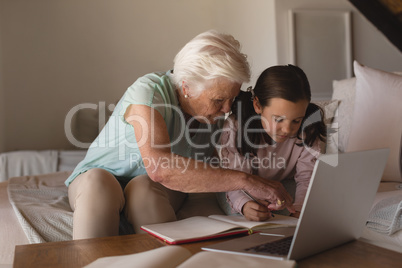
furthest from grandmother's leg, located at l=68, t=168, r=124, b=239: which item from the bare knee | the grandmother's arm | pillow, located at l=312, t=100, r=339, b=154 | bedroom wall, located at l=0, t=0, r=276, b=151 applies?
bedroom wall, located at l=0, t=0, r=276, b=151

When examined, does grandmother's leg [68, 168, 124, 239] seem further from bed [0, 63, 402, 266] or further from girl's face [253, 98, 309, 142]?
girl's face [253, 98, 309, 142]

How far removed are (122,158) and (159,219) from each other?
1.03 feet

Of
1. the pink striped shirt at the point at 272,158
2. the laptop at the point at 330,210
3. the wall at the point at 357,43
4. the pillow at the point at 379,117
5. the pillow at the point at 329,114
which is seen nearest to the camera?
the laptop at the point at 330,210

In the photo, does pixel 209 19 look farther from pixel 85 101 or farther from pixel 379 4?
pixel 379 4

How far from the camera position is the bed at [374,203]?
121cm

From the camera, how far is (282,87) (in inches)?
54.9

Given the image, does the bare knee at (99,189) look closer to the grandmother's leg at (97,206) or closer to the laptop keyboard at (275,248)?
the grandmother's leg at (97,206)

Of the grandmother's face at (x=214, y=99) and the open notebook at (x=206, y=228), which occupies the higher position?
the grandmother's face at (x=214, y=99)

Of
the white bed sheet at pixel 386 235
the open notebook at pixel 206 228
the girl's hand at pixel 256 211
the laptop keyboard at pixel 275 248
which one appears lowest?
the white bed sheet at pixel 386 235

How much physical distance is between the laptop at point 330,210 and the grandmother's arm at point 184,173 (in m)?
0.24

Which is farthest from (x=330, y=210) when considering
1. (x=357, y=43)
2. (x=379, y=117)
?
(x=357, y=43)

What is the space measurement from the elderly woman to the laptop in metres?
0.29

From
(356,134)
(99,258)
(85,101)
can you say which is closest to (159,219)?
(99,258)

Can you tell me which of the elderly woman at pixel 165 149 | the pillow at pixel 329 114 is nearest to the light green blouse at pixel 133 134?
the elderly woman at pixel 165 149
